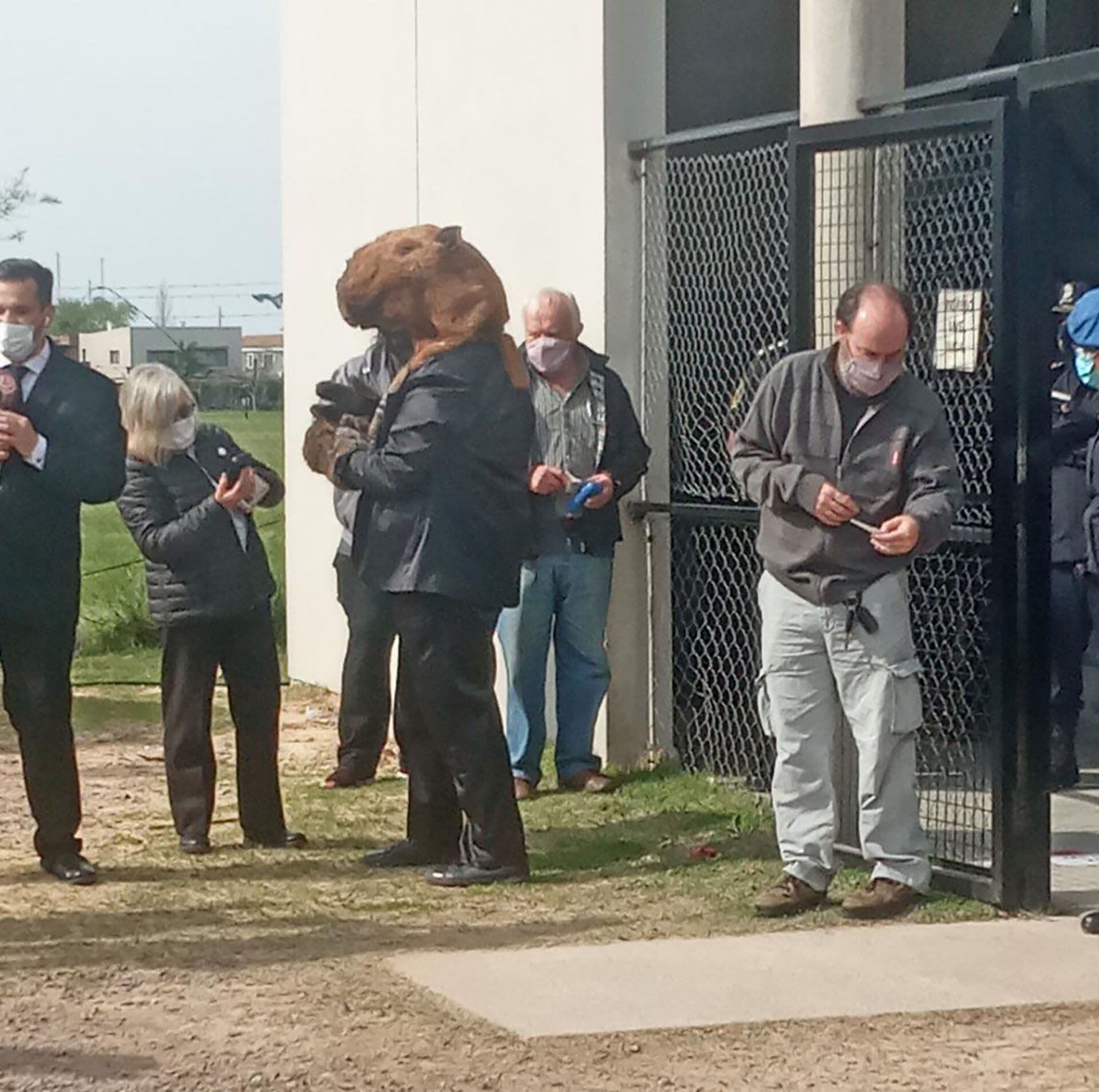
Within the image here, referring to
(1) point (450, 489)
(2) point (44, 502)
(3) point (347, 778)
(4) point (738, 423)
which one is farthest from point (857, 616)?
(3) point (347, 778)

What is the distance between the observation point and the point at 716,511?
8.95m

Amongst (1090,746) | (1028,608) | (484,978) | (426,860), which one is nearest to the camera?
(484,978)

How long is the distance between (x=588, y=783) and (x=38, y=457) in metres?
2.77

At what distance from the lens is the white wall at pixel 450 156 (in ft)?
31.0

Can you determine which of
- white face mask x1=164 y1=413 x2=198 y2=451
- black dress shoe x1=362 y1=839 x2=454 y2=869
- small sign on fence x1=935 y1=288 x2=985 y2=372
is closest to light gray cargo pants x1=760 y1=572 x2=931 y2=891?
small sign on fence x1=935 y1=288 x2=985 y2=372

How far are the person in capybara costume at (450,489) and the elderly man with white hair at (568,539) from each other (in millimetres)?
1348

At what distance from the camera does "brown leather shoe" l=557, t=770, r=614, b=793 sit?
9203mm

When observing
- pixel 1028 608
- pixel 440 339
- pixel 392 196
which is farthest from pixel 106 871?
pixel 392 196

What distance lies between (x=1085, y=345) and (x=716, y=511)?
1.78 meters

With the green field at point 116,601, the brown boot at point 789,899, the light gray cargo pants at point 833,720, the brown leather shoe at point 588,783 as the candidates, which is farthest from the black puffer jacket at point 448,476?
the green field at point 116,601

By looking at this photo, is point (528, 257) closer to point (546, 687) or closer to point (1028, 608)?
point (546, 687)

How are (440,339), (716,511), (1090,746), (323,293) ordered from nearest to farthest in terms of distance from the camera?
(440,339), (716,511), (1090,746), (323,293)

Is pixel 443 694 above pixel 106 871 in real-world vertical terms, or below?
above

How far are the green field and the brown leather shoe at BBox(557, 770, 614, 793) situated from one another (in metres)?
4.54
